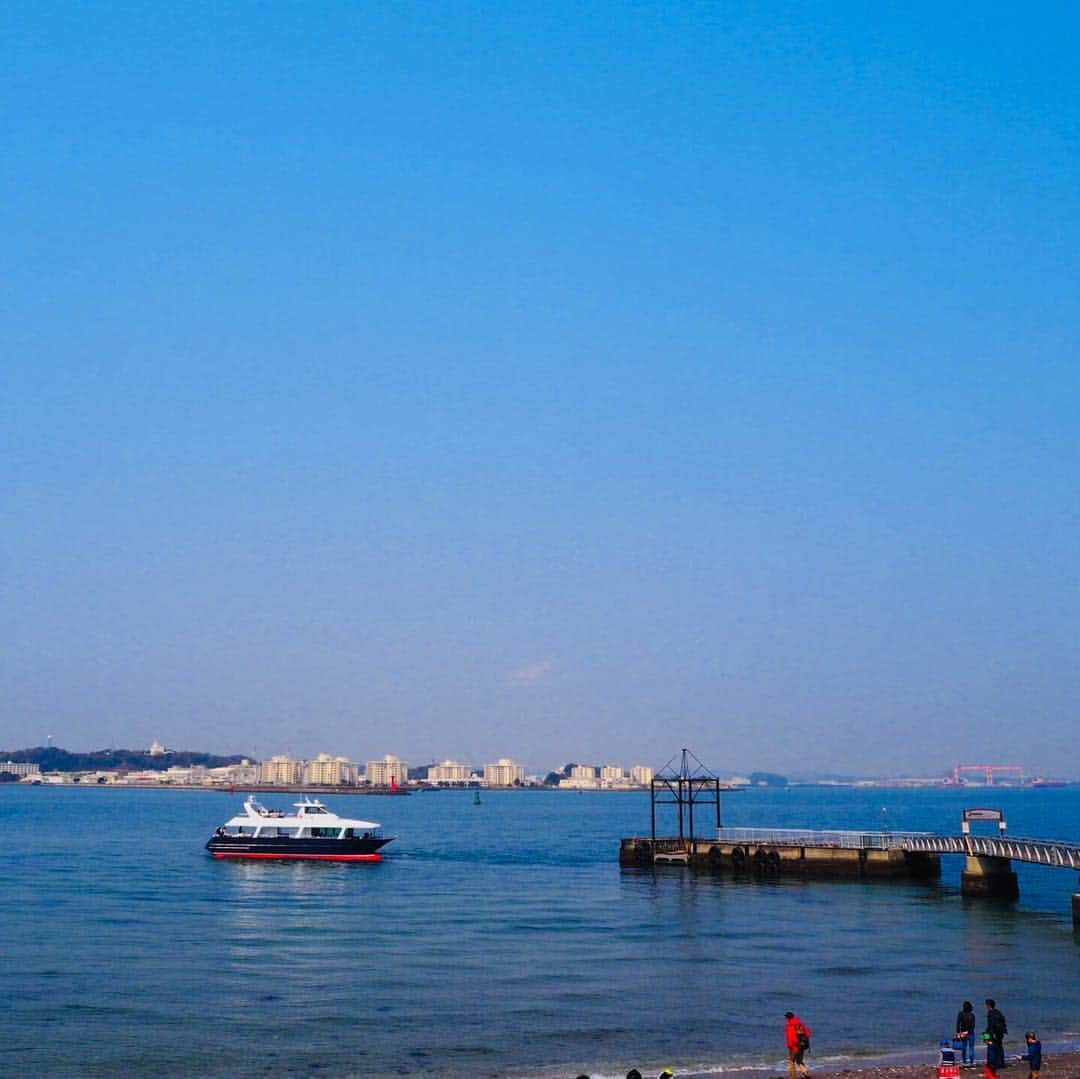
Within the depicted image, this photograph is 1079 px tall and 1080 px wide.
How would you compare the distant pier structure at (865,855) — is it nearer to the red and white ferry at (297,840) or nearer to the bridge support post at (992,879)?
the bridge support post at (992,879)

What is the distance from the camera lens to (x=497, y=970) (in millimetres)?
54062

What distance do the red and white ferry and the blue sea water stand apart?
11.9 m

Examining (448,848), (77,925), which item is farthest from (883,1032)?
(448,848)

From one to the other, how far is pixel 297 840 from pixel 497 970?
63035 millimetres

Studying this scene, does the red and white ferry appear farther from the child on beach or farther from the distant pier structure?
the child on beach

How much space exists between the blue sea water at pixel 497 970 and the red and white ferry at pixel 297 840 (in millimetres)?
11902

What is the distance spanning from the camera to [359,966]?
183 feet

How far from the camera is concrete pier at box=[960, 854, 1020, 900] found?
79.7 meters

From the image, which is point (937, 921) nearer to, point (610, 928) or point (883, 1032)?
point (610, 928)

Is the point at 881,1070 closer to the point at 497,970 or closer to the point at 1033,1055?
the point at 1033,1055

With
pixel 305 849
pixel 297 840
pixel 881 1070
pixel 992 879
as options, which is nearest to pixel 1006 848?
pixel 992 879

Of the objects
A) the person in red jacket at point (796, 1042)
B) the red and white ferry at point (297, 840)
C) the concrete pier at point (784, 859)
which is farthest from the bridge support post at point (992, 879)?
the red and white ferry at point (297, 840)

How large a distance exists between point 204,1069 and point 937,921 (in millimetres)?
45775

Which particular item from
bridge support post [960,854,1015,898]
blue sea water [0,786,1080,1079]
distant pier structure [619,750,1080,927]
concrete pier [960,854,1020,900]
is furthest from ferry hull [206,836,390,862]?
bridge support post [960,854,1015,898]
